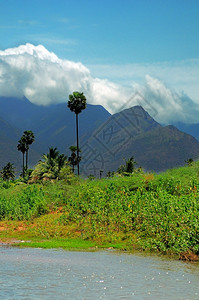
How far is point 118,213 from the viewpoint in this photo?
24969 mm

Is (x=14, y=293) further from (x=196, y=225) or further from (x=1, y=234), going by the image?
(x=1, y=234)

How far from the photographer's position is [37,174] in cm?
6188

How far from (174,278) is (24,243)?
11.9m

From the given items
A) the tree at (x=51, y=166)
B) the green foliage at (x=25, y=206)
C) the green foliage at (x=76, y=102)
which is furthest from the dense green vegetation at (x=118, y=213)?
the green foliage at (x=76, y=102)

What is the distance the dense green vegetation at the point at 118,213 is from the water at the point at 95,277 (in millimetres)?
1698

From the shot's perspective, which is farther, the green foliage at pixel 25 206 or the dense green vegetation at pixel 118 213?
the green foliage at pixel 25 206

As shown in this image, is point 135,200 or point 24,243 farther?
point 135,200

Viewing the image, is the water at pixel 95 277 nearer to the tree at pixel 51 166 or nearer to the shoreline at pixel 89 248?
the shoreline at pixel 89 248

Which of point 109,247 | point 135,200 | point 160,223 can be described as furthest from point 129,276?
point 135,200

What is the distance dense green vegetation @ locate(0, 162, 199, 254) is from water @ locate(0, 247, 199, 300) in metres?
1.70

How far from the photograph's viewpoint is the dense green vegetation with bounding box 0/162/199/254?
18.5m

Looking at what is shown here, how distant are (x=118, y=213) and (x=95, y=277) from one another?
12.3 m

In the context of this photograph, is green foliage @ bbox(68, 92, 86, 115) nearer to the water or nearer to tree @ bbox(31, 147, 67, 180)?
tree @ bbox(31, 147, 67, 180)

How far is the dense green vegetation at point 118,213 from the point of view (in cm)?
1850
